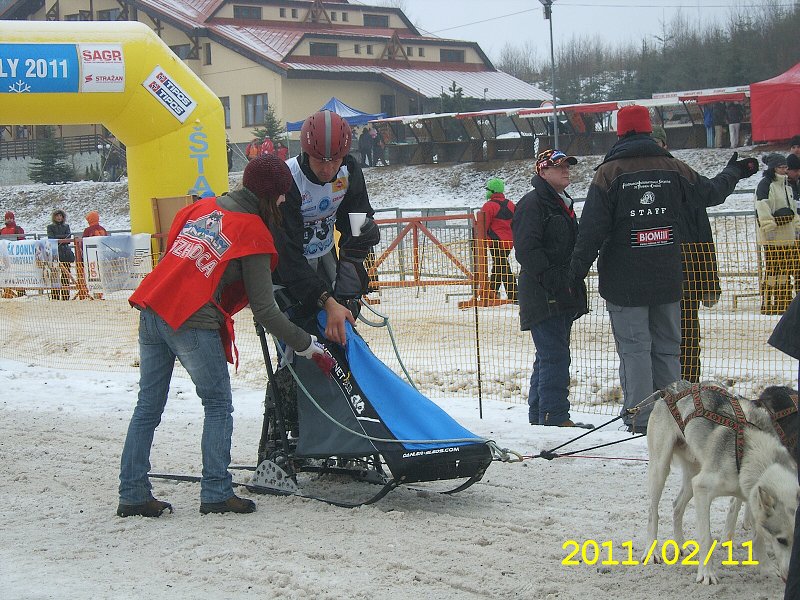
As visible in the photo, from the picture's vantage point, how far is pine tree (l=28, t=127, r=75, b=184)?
4212 centimetres

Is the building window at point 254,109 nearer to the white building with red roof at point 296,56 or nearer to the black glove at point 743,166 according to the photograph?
the white building with red roof at point 296,56

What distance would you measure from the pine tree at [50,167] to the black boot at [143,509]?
129ft

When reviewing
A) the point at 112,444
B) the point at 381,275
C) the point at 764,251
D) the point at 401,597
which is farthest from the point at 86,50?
the point at 401,597

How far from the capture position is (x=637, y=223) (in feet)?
21.7

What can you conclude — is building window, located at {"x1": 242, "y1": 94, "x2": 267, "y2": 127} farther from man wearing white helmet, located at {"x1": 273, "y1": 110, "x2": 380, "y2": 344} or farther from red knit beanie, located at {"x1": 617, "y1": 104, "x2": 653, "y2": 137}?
Answer: man wearing white helmet, located at {"x1": 273, "y1": 110, "x2": 380, "y2": 344}

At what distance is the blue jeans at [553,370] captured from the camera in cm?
716

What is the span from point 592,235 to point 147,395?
3023 millimetres

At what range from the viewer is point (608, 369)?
9.25 metres

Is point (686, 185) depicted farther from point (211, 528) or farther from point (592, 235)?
point (211, 528)

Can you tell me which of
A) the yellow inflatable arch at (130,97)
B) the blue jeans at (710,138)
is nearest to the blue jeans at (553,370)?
the yellow inflatable arch at (130,97)

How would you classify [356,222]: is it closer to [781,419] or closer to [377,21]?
[781,419]

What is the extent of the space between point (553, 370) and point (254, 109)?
4057 centimetres

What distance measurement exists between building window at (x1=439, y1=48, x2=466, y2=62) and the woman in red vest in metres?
49.9

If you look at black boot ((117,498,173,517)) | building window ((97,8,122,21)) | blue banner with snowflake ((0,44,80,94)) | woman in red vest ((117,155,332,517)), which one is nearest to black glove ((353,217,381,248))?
woman in red vest ((117,155,332,517))
